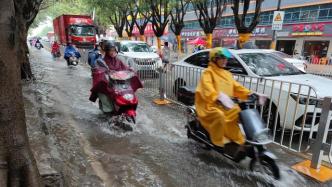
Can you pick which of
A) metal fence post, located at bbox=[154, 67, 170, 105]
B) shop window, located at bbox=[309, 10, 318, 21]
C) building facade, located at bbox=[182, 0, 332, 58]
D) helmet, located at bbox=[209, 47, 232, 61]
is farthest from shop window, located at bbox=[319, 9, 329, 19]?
helmet, located at bbox=[209, 47, 232, 61]

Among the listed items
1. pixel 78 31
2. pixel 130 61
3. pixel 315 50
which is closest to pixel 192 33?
pixel 315 50

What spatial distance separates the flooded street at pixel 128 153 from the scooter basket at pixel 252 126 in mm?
657

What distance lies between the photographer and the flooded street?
3.96m

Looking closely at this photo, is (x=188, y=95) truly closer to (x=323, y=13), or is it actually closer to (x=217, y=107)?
(x=217, y=107)

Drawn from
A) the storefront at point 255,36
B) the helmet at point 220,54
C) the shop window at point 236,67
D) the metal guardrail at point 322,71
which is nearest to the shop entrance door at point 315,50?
the storefront at point 255,36

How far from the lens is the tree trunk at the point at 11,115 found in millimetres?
2650

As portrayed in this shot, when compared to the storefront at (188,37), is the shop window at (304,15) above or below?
above

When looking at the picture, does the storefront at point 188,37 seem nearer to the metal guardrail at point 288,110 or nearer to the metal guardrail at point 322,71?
the metal guardrail at point 322,71

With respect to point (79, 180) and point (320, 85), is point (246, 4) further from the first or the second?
point (79, 180)

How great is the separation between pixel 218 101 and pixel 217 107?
0.13 m

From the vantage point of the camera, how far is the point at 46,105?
755 cm

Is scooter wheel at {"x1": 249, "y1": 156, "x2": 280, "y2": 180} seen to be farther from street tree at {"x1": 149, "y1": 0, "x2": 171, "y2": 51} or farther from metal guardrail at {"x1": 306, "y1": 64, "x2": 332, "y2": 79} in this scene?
A: street tree at {"x1": 149, "y1": 0, "x2": 171, "y2": 51}

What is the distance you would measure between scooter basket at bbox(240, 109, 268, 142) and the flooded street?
66 cm

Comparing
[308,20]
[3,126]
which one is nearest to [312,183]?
[3,126]
